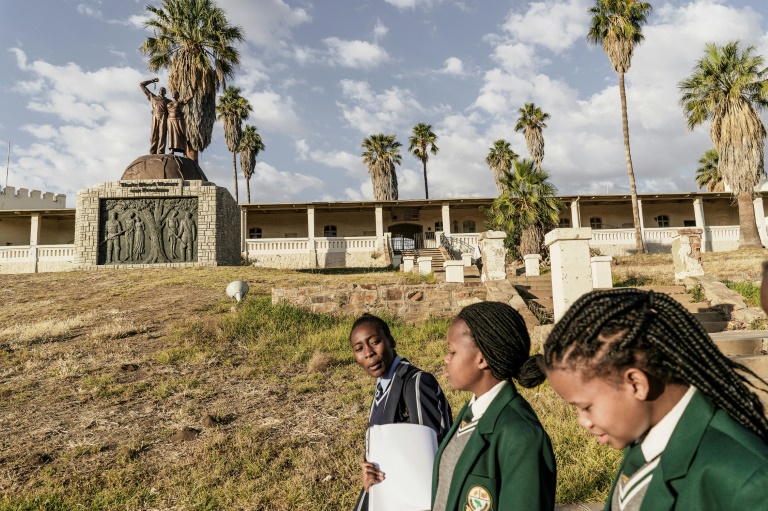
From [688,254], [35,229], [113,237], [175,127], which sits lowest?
[688,254]

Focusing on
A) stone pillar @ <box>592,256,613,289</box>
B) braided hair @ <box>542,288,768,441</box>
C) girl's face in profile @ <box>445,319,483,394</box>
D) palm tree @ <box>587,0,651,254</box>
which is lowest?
girl's face in profile @ <box>445,319,483,394</box>

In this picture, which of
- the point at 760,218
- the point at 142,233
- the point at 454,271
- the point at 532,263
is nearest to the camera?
the point at 454,271

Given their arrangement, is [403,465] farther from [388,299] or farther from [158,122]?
[158,122]

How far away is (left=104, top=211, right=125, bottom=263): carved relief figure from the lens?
17.4m

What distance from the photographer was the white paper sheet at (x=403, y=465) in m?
1.76

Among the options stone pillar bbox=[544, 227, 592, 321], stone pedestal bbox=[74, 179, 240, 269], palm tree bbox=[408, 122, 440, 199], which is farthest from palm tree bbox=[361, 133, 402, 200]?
stone pillar bbox=[544, 227, 592, 321]

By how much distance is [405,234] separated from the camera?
3306 cm

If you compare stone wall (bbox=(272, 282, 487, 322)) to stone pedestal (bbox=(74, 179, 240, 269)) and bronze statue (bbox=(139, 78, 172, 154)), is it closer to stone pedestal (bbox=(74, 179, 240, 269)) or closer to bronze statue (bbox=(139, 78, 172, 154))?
stone pedestal (bbox=(74, 179, 240, 269))

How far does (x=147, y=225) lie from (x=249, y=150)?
19330 mm

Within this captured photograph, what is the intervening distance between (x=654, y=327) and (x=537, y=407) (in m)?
4.25

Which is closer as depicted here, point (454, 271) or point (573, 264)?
point (573, 264)

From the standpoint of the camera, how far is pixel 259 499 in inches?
137

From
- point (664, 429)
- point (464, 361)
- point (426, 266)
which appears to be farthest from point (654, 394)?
point (426, 266)

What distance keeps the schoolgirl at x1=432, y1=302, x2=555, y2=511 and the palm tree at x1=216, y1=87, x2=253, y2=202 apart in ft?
107
